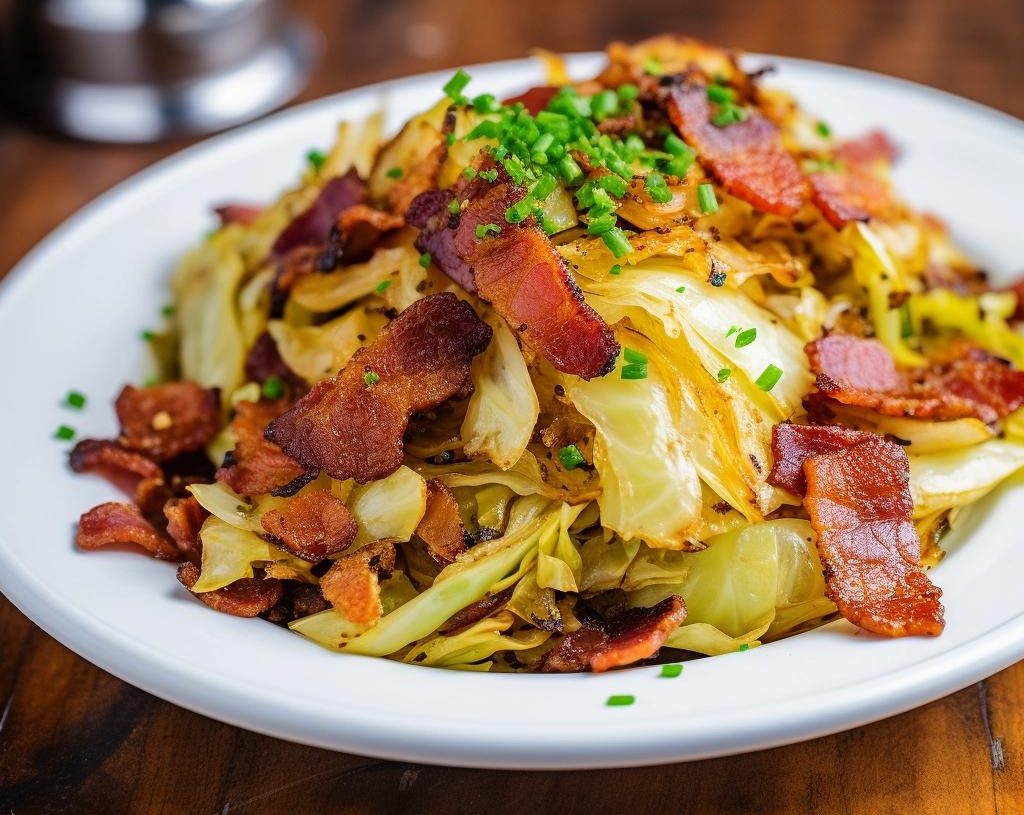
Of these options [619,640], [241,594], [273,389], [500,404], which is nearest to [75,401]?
[273,389]

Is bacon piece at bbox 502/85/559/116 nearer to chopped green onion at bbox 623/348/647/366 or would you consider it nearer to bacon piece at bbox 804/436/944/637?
chopped green onion at bbox 623/348/647/366

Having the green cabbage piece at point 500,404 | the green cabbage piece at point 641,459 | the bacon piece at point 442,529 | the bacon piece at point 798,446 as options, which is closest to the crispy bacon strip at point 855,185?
the bacon piece at point 798,446

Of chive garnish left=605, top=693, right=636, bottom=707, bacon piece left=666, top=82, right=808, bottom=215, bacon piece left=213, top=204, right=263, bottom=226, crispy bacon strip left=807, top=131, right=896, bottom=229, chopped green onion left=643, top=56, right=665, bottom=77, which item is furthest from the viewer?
bacon piece left=213, top=204, right=263, bottom=226

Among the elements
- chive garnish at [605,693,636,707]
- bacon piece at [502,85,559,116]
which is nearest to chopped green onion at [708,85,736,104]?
bacon piece at [502,85,559,116]

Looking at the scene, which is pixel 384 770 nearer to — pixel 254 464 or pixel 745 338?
pixel 254 464

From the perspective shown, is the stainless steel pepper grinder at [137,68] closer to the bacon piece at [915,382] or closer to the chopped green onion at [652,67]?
the chopped green onion at [652,67]

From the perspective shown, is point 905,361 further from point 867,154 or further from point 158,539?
point 158,539

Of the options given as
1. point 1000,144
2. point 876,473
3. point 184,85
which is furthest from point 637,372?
point 184,85
